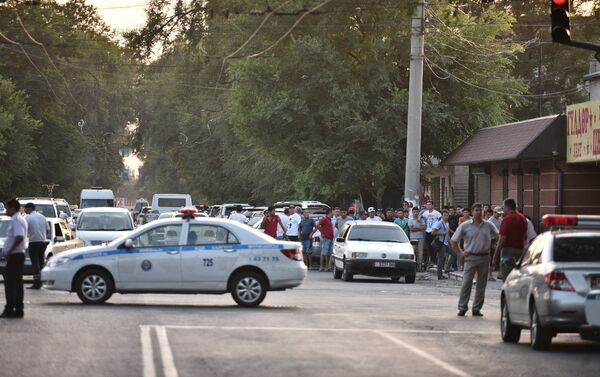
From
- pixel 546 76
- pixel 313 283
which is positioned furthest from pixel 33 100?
pixel 313 283

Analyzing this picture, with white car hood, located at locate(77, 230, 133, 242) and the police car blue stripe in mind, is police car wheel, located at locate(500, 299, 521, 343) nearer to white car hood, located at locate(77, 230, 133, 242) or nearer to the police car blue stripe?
the police car blue stripe

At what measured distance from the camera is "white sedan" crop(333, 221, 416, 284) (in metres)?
35.8

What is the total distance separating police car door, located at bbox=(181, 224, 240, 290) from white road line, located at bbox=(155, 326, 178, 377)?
4.60 meters

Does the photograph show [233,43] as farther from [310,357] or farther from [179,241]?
[310,357]

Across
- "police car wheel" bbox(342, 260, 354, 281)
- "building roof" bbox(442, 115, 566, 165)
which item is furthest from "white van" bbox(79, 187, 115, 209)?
"police car wheel" bbox(342, 260, 354, 281)

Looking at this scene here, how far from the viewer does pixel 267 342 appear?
1791cm

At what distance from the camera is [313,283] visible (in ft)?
115

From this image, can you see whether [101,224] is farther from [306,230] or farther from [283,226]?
[306,230]

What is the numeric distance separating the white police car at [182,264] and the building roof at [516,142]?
16452 millimetres

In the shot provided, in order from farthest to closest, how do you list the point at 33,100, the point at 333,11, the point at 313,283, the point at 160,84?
the point at 160,84 < the point at 33,100 < the point at 333,11 < the point at 313,283

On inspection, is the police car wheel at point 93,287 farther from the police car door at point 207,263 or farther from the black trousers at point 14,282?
the black trousers at point 14,282

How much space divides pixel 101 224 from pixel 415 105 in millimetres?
10794

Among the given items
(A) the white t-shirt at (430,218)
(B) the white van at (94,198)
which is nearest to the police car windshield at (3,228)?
(A) the white t-shirt at (430,218)

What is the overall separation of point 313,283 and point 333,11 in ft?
63.4
